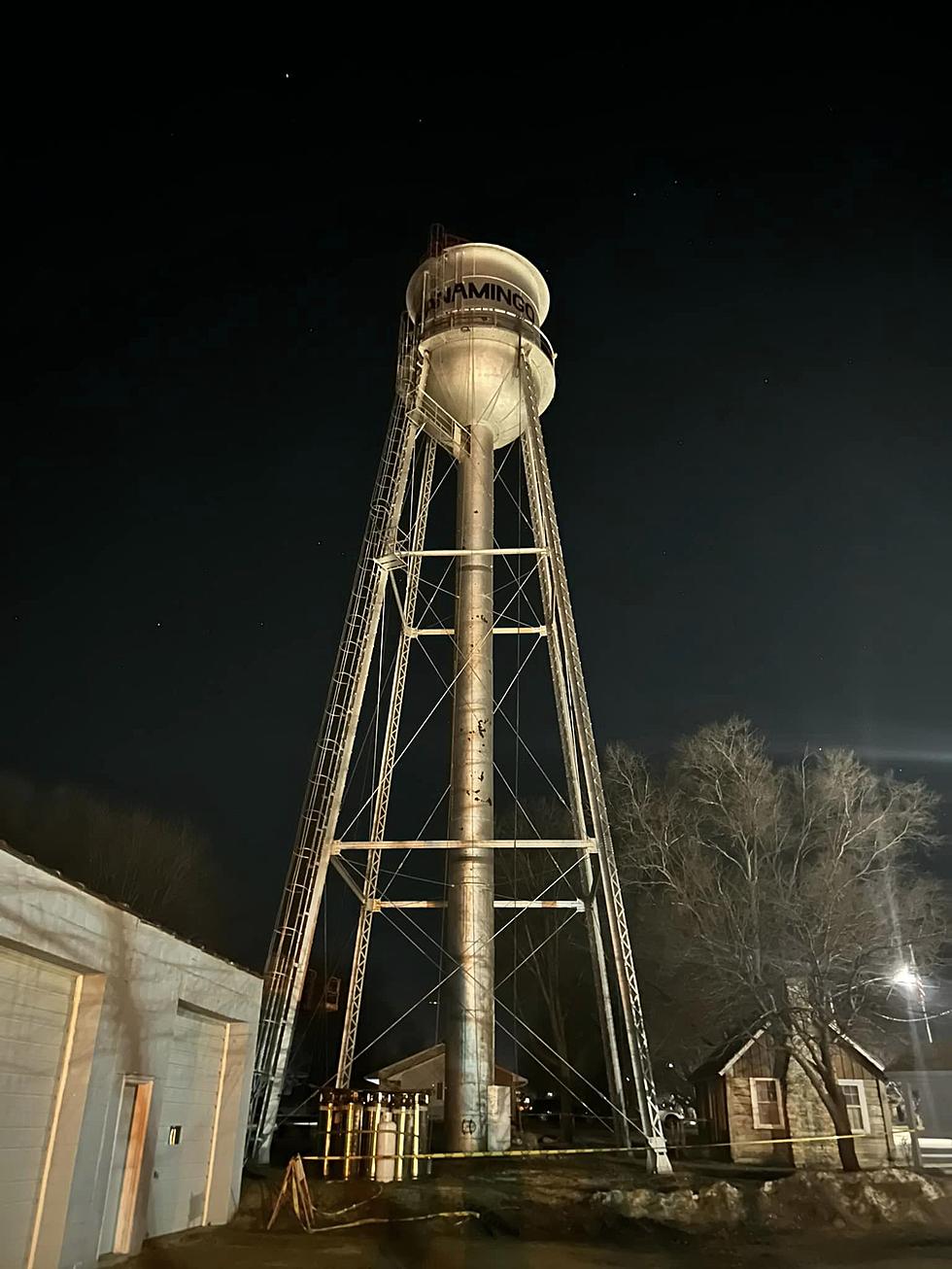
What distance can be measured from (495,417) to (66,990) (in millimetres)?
16871

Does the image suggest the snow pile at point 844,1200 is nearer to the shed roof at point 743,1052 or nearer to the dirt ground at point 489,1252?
the dirt ground at point 489,1252

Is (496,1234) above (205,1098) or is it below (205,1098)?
below

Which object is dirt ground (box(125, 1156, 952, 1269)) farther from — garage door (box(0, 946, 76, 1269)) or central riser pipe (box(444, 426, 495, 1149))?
garage door (box(0, 946, 76, 1269))

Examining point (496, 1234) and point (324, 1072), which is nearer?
point (496, 1234)

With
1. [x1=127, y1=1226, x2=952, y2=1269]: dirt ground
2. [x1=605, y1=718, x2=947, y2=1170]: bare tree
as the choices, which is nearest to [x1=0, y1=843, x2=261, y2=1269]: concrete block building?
[x1=127, y1=1226, x2=952, y2=1269]: dirt ground

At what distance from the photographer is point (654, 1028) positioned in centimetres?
2925

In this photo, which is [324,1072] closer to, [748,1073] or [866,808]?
[748,1073]

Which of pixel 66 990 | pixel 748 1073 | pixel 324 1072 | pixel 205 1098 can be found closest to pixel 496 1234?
pixel 205 1098

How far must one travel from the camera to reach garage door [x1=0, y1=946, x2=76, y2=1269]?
864cm

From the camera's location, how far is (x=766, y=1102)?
26359mm

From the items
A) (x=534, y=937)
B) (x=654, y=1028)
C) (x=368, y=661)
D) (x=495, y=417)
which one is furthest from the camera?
(x=534, y=937)

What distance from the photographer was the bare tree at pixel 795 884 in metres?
22.2

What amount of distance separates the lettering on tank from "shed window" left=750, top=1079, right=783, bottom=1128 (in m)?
20.1

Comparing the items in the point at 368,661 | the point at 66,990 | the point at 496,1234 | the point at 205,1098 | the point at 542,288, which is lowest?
the point at 496,1234
